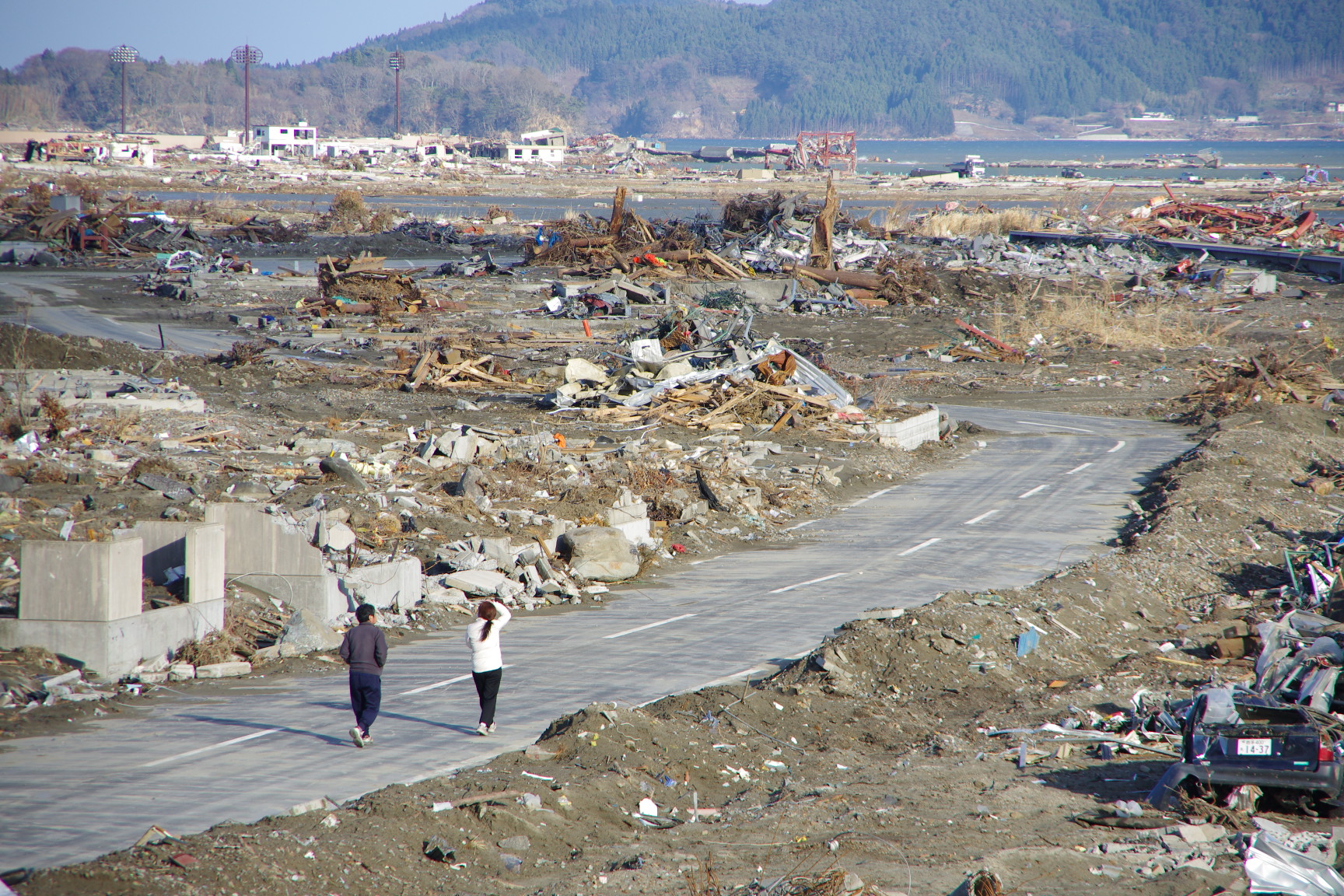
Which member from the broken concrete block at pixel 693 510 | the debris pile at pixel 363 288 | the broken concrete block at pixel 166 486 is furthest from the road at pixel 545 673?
the debris pile at pixel 363 288

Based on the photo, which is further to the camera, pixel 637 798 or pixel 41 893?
pixel 637 798

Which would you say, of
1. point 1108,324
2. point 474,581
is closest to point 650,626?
point 474,581

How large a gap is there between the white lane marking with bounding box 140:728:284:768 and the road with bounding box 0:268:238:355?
70.3 feet

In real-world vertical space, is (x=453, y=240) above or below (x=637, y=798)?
above

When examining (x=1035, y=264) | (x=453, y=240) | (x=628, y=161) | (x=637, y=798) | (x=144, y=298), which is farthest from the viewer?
(x=628, y=161)

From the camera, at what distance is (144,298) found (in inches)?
1596

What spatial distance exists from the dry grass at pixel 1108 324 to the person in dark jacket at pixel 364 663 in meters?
31.1

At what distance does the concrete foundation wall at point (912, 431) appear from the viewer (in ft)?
77.4

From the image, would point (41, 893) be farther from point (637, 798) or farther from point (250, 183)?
point (250, 183)

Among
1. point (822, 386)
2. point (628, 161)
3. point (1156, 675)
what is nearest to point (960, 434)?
point (822, 386)

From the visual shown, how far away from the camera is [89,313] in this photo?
36.1 meters

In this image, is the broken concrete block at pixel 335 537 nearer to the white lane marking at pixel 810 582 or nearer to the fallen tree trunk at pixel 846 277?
the white lane marking at pixel 810 582

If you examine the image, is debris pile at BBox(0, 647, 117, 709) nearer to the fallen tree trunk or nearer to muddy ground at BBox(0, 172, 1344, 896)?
muddy ground at BBox(0, 172, 1344, 896)

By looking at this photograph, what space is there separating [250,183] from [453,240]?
63200 mm
